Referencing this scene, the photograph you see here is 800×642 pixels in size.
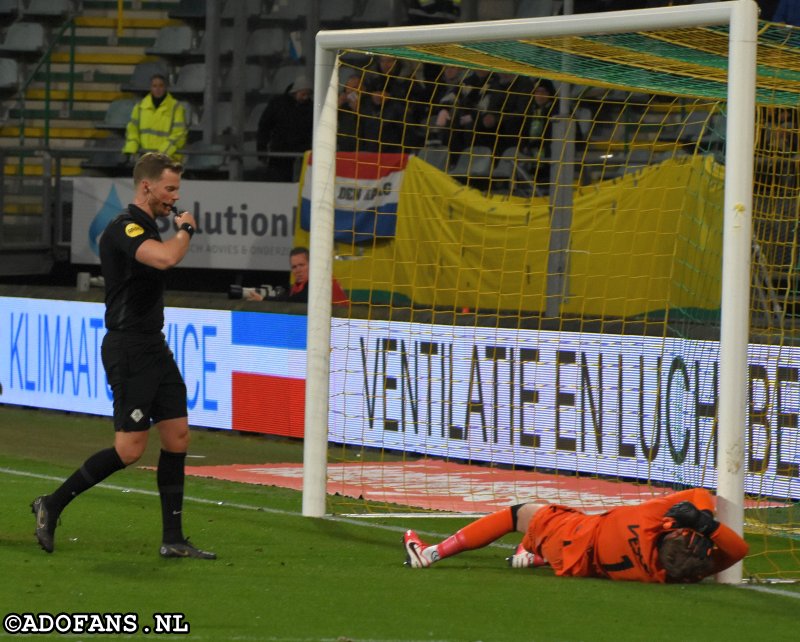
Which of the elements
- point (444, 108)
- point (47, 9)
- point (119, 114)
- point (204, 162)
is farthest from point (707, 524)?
point (47, 9)

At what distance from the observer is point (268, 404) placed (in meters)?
13.4

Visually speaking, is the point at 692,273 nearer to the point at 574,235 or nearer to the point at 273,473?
the point at 574,235

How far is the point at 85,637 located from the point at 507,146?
10396 millimetres

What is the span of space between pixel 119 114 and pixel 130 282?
1440 cm

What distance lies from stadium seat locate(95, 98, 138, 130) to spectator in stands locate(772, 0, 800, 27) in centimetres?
981

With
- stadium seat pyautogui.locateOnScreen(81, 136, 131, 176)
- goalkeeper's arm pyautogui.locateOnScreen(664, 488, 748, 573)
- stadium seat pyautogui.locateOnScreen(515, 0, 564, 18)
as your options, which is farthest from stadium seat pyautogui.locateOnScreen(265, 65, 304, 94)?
goalkeeper's arm pyautogui.locateOnScreen(664, 488, 748, 573)

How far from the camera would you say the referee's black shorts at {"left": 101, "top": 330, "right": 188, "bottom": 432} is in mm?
7195

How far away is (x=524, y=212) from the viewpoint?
13.5m

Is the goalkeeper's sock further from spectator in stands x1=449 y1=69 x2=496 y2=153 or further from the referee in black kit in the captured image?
spectator in stands x1=449 y1=69 x2=496 y2=153

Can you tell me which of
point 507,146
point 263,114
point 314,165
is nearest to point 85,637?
point 314,165

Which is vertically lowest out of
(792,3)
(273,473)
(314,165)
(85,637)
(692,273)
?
(273,473)

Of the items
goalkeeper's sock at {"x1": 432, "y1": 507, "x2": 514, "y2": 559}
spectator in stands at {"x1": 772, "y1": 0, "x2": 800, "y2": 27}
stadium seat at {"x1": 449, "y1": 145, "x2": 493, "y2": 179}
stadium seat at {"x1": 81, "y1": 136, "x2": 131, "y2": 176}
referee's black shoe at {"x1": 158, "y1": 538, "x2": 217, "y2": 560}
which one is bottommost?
referee's black shoe at {"x1": 158, "y1": 538, "x2": 217, "y2": 560}

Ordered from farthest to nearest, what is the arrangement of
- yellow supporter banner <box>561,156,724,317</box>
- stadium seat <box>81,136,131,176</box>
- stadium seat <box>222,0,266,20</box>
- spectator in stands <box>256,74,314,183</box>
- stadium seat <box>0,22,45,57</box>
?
stadium seat <box>0,22,45,57</box> → stadium seat <box>222,0,266,20</box> → stadium seat <box>81,136,131,176</box> → spectator in stands <box>256,74,314,183</box> → yellow supporter banner <box>561,156,724,317</box>

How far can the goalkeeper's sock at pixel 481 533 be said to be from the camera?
7129 mm
